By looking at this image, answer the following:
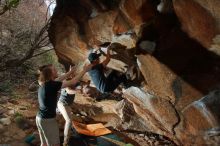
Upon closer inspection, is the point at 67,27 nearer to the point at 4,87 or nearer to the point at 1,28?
the point at 4,87

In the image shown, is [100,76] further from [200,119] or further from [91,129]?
[91,129]

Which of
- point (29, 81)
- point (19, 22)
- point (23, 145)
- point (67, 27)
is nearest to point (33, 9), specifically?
point (19, 22)

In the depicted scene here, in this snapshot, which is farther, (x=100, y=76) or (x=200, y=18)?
(x=100, y=76)

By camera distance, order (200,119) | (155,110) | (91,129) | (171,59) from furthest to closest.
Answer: (91,129)
(155,110)
(171,59)
(200,119)

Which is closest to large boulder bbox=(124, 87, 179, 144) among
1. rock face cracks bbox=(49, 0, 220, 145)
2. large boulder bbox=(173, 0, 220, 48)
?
rock face cracks bbox=(49, 0, 220, 145)

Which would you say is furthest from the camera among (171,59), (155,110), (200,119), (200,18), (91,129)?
(91,129)

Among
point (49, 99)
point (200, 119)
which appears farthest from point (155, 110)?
point (49, 99)

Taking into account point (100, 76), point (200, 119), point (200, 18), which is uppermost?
point (200, 18)

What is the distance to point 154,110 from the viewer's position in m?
Answer: 5.62

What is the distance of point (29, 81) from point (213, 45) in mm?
7981

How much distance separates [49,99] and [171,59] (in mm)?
2035

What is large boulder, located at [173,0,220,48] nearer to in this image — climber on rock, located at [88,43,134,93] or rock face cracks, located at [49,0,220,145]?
rock face cracks, located at [49,0,220,145]

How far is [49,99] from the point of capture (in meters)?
4.54

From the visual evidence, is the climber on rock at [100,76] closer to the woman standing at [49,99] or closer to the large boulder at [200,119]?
the woman standing at [49,99]
